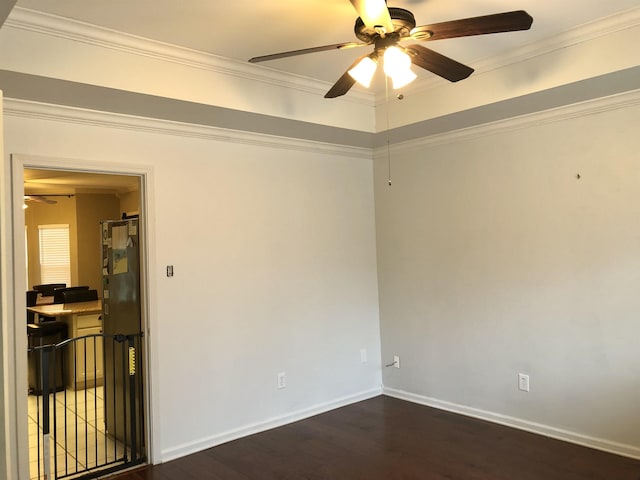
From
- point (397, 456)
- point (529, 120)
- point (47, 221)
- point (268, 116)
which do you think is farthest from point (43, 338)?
point (529, 120)

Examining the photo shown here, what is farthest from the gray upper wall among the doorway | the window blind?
the window blind

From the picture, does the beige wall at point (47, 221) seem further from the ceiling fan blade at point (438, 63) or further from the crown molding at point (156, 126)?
the ceiling fan blade at point (438, 63)

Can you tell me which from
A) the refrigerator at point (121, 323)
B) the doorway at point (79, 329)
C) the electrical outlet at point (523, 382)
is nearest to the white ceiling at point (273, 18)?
the doorway at point (79, 329)

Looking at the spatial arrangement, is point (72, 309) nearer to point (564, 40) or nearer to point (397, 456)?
point (397, 456)

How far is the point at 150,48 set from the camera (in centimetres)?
311

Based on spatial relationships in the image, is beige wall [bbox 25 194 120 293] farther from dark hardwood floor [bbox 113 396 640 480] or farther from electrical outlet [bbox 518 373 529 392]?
electrical outlet [bbox 518 373 529 392]

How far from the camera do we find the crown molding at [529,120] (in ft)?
11.4

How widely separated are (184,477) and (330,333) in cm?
180

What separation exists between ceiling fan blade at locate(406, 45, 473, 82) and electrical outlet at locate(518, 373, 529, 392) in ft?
8.01

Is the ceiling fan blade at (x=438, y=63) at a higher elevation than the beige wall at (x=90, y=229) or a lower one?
higher

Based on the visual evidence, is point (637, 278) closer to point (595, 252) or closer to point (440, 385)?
point (595, 252)

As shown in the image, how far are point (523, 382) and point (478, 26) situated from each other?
9.39 feet

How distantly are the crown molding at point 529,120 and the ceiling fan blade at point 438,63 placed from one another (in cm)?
142

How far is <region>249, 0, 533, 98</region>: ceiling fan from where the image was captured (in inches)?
82.9
